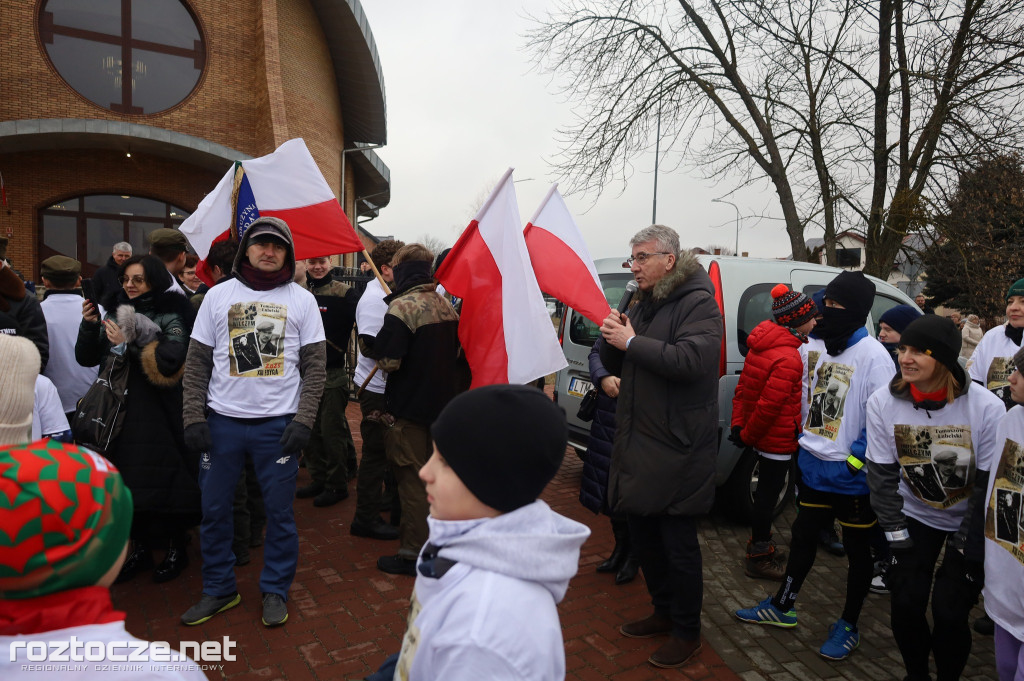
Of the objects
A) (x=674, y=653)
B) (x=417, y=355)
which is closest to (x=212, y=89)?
(x=417, y=355)

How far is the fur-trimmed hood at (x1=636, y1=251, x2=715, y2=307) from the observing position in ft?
10.5

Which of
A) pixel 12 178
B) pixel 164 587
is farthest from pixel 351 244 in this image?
pixel 12 178

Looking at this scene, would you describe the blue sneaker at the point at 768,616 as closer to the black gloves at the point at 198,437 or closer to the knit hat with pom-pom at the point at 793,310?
the knit hat with pom-pom at the point at 793,310

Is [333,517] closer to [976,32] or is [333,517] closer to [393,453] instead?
[393,453]

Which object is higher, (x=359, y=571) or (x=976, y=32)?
(x=976, y=32)

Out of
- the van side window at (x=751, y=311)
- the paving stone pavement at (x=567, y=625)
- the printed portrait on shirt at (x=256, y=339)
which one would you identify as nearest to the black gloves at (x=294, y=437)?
the printed portrait on shirt at (x=256, y=339)

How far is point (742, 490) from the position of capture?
500 centimetres

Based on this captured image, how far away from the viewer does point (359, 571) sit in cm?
412

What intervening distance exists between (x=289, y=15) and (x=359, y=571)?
16.7 m

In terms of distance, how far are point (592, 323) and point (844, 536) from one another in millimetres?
2811

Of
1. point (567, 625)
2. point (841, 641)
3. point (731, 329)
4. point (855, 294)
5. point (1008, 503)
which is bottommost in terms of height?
point (567, 625)

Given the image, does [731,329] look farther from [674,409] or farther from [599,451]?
[674,409]

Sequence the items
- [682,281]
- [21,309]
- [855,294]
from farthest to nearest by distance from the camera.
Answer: [21,309] < [855,294] < [682,281]

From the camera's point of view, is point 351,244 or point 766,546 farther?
point 351,244
